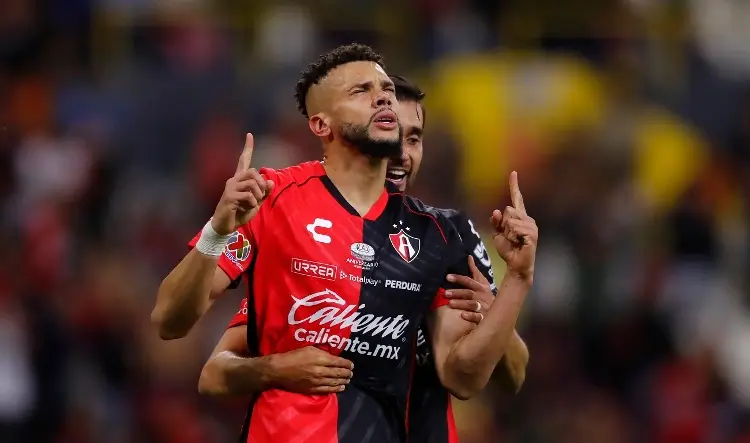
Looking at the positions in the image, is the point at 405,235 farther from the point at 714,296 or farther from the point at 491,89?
the point at 491,89

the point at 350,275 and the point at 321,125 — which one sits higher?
the point at 321,125

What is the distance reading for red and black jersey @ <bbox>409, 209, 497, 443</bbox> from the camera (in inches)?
222

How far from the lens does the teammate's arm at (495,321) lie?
5.18 metres

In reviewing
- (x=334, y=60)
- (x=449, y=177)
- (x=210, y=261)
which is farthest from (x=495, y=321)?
(x=449, y=177)

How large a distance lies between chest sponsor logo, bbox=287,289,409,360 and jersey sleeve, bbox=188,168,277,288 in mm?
227

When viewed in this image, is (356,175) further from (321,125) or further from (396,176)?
(396,176)

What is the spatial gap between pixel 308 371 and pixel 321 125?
1.01 meters

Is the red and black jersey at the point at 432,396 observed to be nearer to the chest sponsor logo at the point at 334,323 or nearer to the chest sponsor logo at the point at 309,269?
the chest sponsor logo at the point at 334,323

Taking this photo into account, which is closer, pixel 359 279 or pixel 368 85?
pixel 359 279

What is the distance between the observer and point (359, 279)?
5.27m

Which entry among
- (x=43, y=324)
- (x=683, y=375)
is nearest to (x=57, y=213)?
(x=43, y=324)

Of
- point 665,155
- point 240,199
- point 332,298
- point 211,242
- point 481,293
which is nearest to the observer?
point 240,199

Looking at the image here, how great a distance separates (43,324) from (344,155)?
4.84 metres

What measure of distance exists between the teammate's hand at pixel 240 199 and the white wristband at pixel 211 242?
0.09 feet
